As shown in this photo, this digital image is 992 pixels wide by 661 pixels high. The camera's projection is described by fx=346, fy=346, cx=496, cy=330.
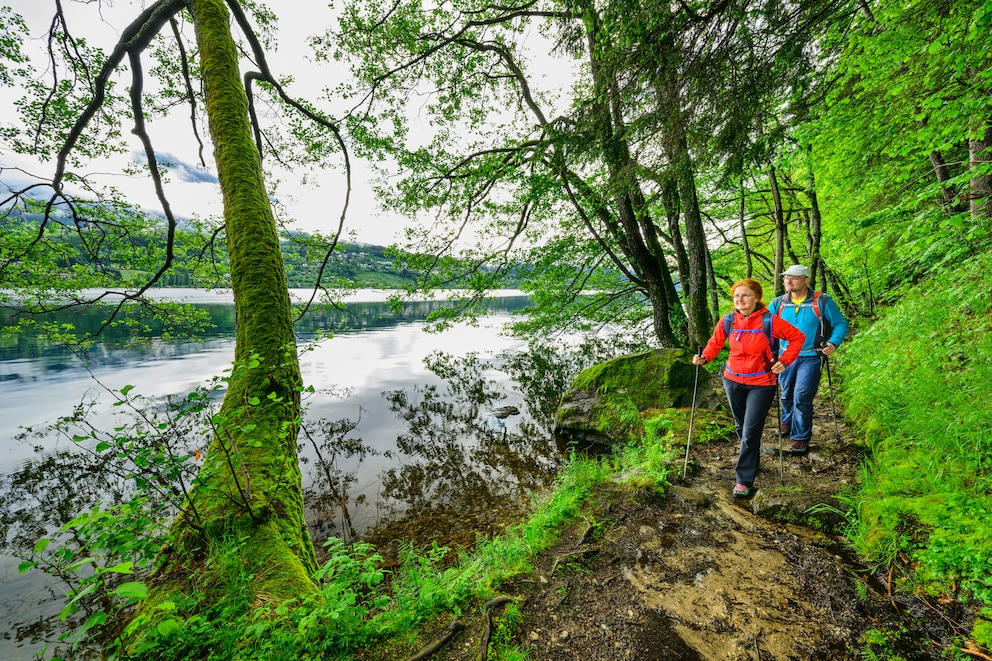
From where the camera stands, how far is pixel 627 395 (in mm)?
7668

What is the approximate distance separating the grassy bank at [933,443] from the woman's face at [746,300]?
1984 mm

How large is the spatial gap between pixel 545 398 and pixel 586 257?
4.98m

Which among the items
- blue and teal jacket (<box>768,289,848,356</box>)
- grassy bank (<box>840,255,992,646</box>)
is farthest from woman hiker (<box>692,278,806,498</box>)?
grassy bank (<box>840,255,992,646</box>)

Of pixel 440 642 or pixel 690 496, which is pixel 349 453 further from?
pixel 690 496

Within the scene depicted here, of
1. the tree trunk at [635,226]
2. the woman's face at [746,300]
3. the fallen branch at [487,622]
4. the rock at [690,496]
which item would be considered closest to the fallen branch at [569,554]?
the fallen branch at [487,622]

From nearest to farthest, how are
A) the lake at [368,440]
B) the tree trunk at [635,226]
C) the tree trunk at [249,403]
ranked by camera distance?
the tree trunk at [249,403] → the tree trunk at [635,226] → the lake at [368,440]

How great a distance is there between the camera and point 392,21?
304 inches

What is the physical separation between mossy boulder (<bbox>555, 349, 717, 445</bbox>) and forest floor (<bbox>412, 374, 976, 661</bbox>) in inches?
125

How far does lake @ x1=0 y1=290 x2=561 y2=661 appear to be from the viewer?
18.8 ft

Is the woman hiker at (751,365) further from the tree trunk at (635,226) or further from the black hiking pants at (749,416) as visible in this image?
the tree trunk at (635,226)

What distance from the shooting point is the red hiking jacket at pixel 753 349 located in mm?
3832

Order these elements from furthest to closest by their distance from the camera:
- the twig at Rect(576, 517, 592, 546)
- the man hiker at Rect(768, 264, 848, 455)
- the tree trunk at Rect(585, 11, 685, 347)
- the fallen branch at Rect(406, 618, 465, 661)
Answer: the tree trunk at Rect(585, 11, 685, 347) → the man hiker at Rect(768, 264, 848, 455) → the twig at Rect(576, 517, 592, 546) → the fallen branch at Rect(406, 618, 465, 661)

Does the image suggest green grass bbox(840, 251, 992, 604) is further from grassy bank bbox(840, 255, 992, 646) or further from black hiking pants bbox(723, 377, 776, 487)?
black hiking pants bbox(723, 377, 776, 487)

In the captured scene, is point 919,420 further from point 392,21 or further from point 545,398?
point 392,21
